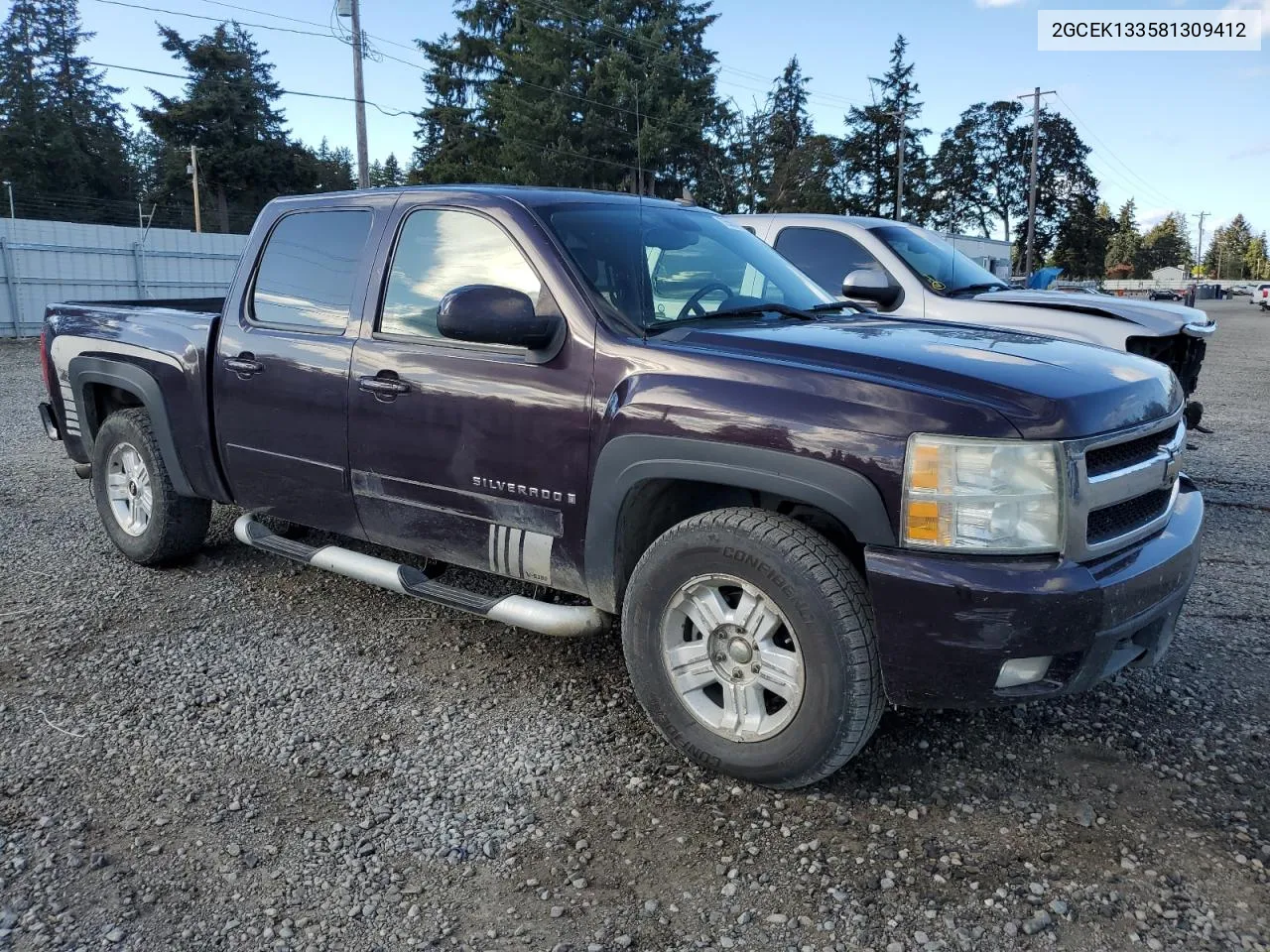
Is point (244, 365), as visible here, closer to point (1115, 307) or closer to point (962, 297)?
point (962, 297)

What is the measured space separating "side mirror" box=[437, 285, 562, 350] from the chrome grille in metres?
1.73

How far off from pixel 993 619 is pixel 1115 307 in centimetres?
518

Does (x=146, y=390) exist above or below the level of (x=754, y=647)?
above

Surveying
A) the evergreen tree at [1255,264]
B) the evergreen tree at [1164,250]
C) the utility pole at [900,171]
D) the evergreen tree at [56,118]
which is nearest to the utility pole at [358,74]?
the utility pole at [900,171]

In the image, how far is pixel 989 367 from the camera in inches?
117

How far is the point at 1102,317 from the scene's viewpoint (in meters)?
6.82

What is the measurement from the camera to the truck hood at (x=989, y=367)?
2771mm

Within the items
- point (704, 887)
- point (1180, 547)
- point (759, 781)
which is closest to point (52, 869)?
point (704, 887)

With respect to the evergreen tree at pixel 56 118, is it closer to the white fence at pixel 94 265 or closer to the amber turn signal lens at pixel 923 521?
the white fence at pixel 94 265

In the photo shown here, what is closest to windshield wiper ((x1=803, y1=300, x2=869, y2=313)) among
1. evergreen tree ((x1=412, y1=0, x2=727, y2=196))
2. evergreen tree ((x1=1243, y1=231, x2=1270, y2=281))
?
evergreen tree ((x1=412, y1=0, x2=727, y2=196))

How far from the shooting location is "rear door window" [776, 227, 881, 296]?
7691 millimetres

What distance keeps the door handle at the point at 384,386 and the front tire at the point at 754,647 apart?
127cm

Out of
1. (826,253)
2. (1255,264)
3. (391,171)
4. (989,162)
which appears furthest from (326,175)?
(1255,264)

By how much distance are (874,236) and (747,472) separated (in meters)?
5.23
